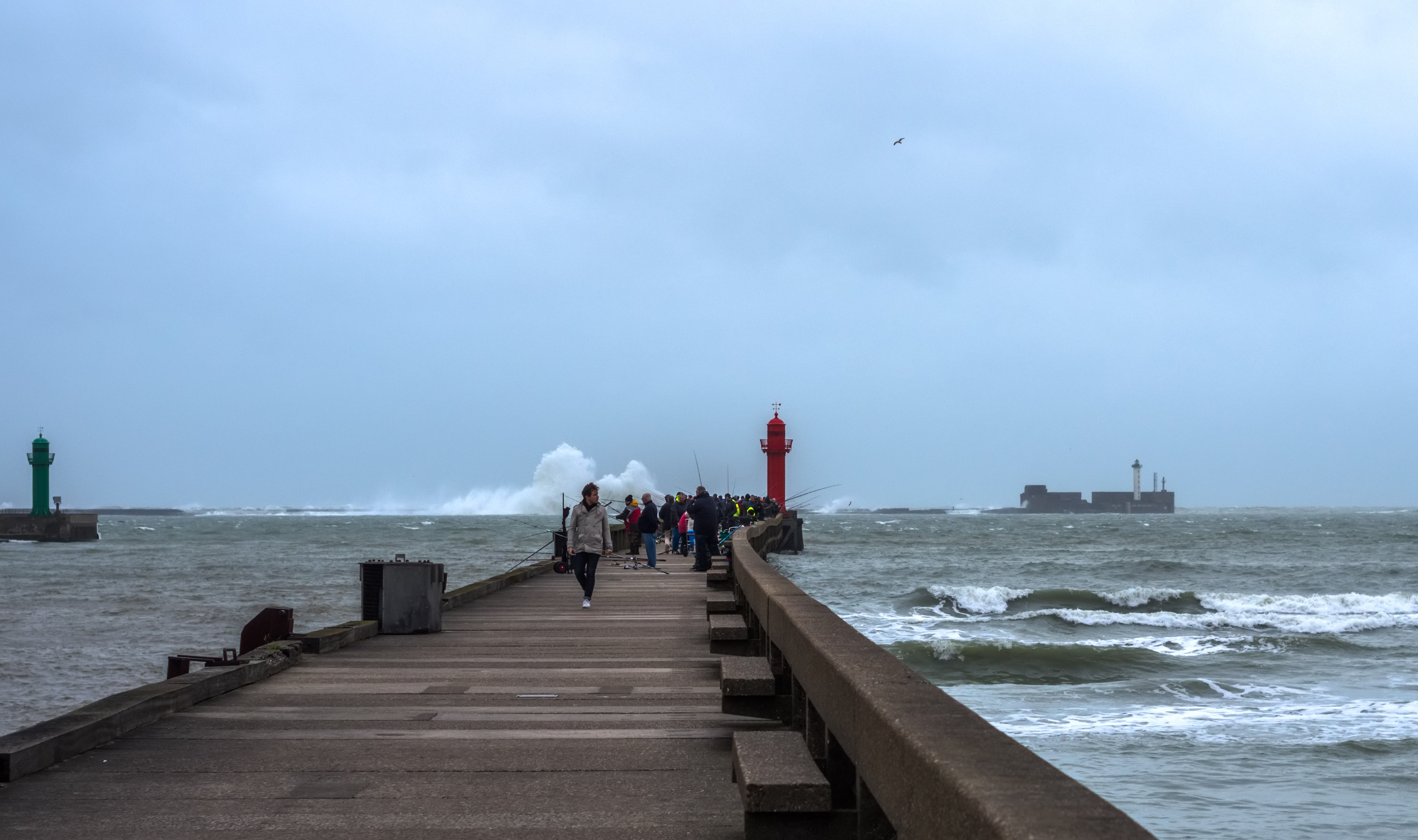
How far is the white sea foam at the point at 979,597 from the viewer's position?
32156 millimetres

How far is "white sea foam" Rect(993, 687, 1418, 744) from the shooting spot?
13609mm

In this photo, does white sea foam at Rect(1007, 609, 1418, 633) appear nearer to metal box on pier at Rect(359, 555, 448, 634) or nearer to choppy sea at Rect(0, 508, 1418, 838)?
choppy sea at Rect(0, 508, 1418, 838)

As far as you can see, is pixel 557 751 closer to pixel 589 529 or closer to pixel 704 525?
pixel 589 529

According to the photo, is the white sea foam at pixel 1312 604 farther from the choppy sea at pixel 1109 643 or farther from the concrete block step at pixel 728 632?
the concrete block step at pixel 728 632

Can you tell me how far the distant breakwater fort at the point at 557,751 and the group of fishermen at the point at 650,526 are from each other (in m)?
4.02

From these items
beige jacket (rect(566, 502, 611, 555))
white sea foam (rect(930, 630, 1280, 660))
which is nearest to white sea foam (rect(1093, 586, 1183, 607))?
white sea foam (rect(930, 630, 1280, 660))

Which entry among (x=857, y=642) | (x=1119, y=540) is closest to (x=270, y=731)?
(x=857, y=642)

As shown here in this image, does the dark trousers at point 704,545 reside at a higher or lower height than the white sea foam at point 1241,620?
higher

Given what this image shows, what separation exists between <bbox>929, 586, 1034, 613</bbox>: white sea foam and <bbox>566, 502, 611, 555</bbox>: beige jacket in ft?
61.5

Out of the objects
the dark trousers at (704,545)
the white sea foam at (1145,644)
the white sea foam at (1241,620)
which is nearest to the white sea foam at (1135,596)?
the white sea foam at (1241,620)

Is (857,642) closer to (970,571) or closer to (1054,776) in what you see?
(1054,776)

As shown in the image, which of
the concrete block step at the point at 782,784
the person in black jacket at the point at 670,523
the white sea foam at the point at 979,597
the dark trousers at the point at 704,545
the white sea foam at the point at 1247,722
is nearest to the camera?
the concrete block step at the point at 782,784

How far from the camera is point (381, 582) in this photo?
1203cm

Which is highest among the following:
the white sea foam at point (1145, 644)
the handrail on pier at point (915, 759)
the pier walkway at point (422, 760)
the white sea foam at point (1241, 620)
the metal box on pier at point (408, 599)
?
the handrail on pier at point (915, 759)
